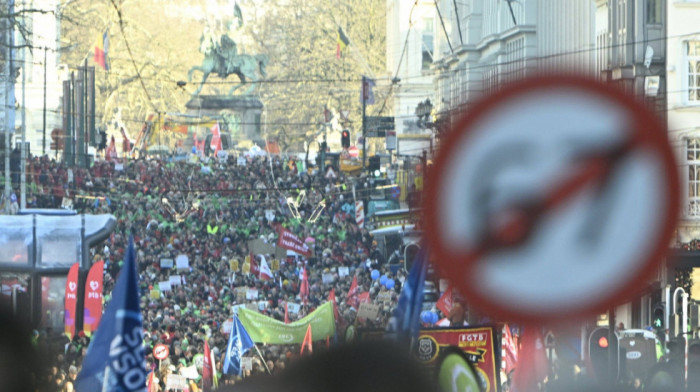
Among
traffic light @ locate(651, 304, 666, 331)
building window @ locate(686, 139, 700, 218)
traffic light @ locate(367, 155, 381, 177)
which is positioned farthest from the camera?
traffic light @ locate(367, 155, 381, 177)

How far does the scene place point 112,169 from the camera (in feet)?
173

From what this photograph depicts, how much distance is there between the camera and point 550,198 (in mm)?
2789

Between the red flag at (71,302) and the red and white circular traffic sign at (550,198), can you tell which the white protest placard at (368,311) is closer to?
the red flag at (71,302)

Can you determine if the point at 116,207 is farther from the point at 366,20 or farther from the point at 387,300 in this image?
the point at 366,20

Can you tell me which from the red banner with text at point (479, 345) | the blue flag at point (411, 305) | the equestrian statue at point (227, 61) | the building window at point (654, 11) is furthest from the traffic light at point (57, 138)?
the blue flag at point (411, 305)

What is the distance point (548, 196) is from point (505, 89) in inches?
8.8

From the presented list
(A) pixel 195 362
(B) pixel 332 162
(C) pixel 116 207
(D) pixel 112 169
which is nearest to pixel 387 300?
(A) pixel 195 362

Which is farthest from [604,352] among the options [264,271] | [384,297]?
[264,271]

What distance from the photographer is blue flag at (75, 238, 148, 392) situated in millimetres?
4824

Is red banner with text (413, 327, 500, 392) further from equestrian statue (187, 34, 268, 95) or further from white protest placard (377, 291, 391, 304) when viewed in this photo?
equestrian statue (187, 34, 268, 95)

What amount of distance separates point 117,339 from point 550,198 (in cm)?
254

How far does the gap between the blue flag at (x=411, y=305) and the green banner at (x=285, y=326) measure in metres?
9.47

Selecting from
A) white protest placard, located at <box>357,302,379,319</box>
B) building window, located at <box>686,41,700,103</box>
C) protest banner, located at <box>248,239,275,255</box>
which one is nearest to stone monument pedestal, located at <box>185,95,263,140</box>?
protest banner, located at <box>248,239,275,255</box>

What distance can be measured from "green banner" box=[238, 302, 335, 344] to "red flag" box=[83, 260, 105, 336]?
5638 millimetres
